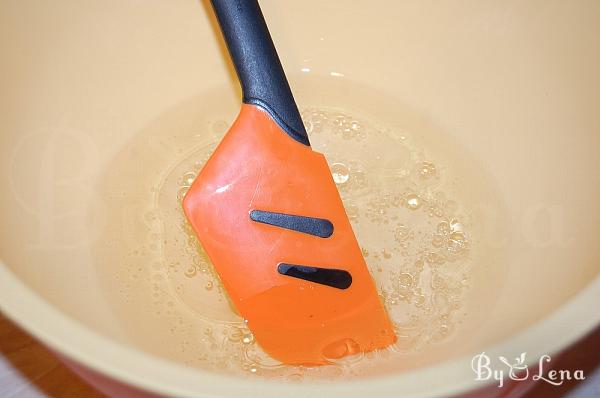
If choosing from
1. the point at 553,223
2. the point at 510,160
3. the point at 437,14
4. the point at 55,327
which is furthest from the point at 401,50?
the point at 55,327

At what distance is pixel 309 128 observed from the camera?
86 cm

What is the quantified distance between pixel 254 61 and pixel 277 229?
0.52ft

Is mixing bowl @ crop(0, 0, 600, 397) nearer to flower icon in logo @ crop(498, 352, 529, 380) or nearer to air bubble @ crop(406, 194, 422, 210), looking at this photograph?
air bubble @ crop(406, 194, 422, 210)

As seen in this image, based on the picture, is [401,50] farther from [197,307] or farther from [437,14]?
[197,307]

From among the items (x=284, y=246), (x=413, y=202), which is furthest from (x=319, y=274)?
(x=413, y=202)

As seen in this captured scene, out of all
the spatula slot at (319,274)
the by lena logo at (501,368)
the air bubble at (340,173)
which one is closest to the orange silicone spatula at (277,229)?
the spatula slot at (319,274)

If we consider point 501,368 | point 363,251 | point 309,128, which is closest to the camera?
point 501,368

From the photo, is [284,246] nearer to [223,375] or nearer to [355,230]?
[355,230]

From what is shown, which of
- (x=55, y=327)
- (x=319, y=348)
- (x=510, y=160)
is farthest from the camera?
(x=510, y=160)

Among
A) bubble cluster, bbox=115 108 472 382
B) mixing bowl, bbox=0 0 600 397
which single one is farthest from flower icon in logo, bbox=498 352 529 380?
bubble cluster, bbox=115 108 472 382

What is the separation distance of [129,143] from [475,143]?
380 mm

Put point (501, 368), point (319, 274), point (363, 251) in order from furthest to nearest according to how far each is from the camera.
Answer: point (363, 251)
point (319, 274)
point (501, 368)

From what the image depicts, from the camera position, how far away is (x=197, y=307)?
27.3 inches

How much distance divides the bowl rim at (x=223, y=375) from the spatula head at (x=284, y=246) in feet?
0.80
